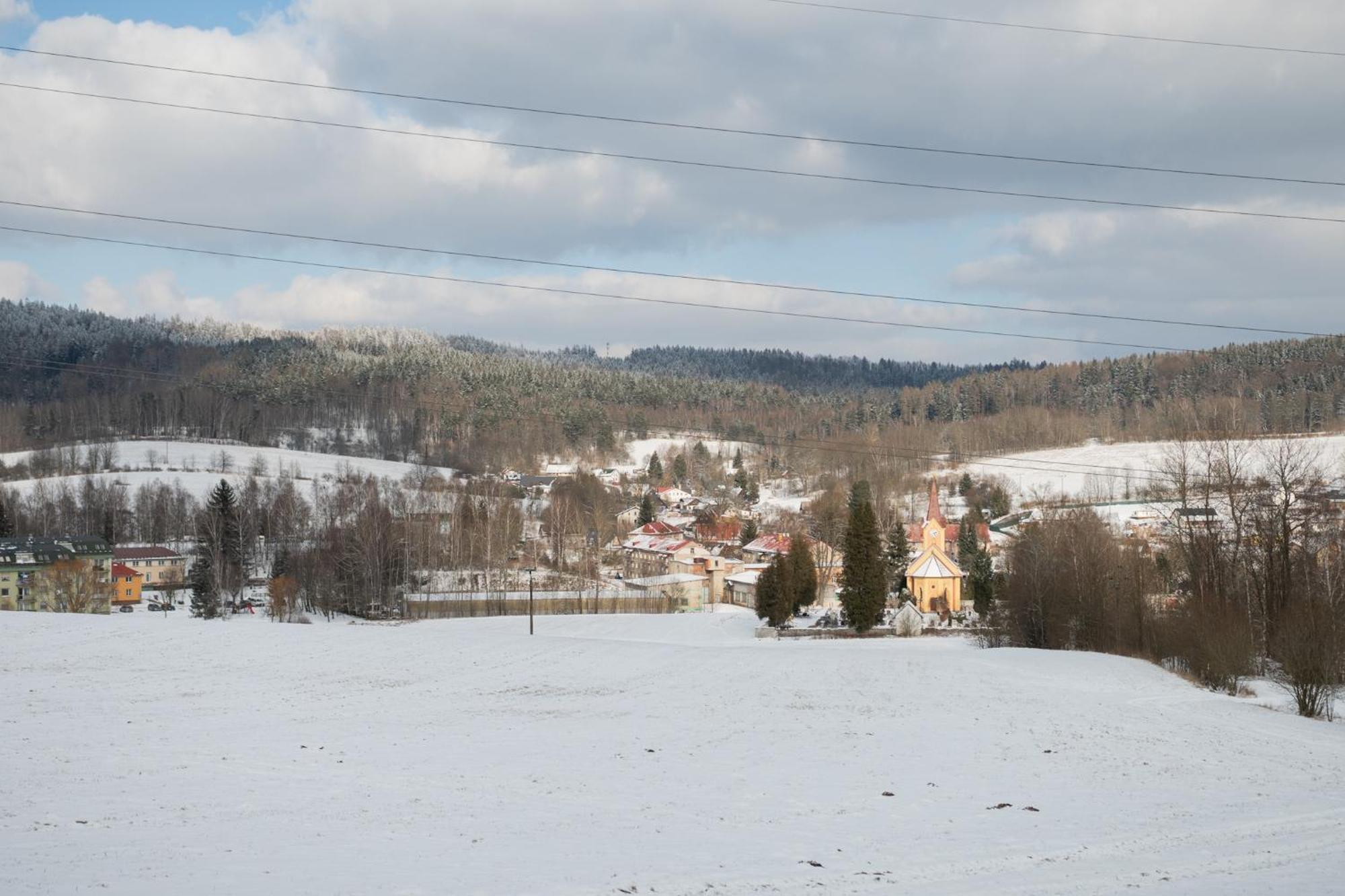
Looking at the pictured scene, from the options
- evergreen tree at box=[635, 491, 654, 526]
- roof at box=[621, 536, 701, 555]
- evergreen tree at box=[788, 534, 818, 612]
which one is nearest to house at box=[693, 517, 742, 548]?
roof at box=[621, 536, 701, 555]

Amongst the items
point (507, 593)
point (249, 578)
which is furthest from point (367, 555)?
point (249, 578)

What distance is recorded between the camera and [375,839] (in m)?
14.0

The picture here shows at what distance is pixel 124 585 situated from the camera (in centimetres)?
7719

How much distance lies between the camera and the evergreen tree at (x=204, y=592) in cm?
6131

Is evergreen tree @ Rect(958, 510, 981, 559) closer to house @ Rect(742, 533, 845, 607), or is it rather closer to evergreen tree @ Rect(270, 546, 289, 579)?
house @ Rect(742, 533, 845, 607)

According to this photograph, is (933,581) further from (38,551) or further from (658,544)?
(38,551)

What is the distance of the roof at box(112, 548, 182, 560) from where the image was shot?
85875mm

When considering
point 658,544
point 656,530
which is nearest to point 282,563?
point 658,544

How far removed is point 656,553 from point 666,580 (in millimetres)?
15253

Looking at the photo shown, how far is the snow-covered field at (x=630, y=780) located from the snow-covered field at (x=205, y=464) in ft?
313

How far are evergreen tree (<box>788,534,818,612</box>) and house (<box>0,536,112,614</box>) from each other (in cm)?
4460

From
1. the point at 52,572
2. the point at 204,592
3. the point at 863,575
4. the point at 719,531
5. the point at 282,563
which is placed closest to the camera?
the point at 52,572

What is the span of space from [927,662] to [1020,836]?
25.0m

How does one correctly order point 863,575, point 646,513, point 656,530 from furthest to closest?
point 646,513 → point 656,530 → point 863,575
